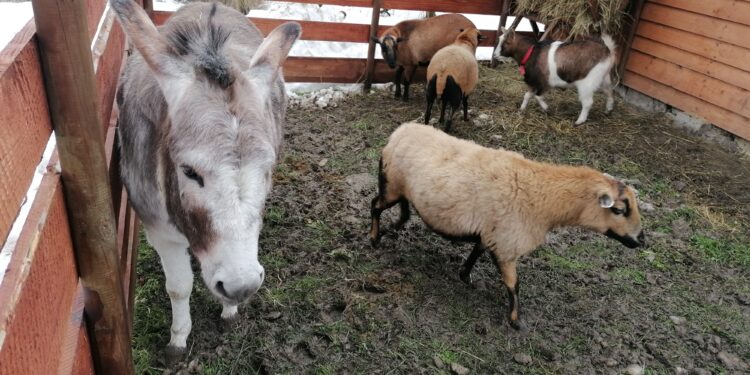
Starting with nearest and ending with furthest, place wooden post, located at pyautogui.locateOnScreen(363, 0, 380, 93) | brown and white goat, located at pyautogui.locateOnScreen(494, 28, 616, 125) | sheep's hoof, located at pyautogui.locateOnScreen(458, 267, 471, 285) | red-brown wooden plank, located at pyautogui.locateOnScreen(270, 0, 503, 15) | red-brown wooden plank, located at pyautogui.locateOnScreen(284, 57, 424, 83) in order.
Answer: sheep's hoof, located at pyautogui.locateOnScreen(458, 267, 471, 285) → brown and white goat, located at pyautogui.locateOnScreen(494, 28, 616, 125) → red-brown wooden plank, located at pyautogui.locateOnScreen(270, 0, 503, 15) → red-brown wooden plank, located at pyautogui.locateOnScreen(284, 57, 424, 83) → wooden post, located at pyautogui.locateOnScreen(363, 0, 380, 93)

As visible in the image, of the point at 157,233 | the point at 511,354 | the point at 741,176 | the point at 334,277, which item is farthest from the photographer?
the point at 741,176

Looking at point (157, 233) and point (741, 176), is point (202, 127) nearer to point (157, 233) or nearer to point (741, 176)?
point (157, 233)

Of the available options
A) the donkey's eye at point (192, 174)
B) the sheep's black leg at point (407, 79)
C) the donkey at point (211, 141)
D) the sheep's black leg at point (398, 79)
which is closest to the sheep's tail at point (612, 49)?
the sheep's black leg at point (407, 79)

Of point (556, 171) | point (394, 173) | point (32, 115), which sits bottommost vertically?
point (394, 173)

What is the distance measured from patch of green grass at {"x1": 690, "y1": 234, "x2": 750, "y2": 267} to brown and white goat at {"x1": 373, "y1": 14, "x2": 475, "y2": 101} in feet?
15.5

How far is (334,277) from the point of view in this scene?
4020 mm

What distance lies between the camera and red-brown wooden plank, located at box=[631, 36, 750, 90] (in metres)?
6.69

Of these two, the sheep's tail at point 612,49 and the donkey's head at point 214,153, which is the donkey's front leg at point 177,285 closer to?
the donkey's head at point 214,153

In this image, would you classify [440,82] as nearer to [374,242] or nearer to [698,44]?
[374,242]

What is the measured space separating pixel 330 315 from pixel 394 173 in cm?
127

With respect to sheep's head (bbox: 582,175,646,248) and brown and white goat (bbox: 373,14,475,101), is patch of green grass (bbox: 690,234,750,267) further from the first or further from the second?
brown and white goat (bbox: 373,14,475,101)

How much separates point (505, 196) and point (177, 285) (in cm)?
232

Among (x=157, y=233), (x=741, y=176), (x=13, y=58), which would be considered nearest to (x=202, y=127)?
(x=13, y=58)

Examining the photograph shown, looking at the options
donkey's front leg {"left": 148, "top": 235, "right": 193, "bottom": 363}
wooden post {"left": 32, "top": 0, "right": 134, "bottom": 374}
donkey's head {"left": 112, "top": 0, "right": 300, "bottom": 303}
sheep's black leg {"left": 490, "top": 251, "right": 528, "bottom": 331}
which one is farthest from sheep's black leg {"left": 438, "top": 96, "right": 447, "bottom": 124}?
wooden post {"left": 32, "top": 0, "right": 134, "bottom": 374}
